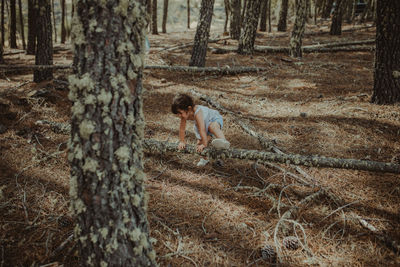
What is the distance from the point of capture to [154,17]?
17.4m

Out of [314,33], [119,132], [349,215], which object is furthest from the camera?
[314,33]

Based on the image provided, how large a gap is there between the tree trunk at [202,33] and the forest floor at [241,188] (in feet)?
7.89

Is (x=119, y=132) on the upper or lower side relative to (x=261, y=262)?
upper

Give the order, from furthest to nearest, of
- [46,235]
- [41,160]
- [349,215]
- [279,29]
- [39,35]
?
[279,29]
[39,35]
[41,160]
[349,215]
[46,235]

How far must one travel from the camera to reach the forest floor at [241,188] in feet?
7.69

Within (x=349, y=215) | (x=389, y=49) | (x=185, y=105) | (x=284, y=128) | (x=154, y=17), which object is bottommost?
(x=349, y=215)

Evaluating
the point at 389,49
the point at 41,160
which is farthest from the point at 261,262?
the point at 389,49

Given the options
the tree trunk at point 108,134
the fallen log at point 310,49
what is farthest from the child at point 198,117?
the fallen log at point 310,49

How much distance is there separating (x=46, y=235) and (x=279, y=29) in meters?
18.2

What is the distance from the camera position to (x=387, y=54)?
4.82 meters

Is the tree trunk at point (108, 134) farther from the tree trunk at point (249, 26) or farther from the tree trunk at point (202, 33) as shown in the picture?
the tree trunk at point (249, 26)

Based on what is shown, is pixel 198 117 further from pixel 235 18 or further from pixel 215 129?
pixel 235 18

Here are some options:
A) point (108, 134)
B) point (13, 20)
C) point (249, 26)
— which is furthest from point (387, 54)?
point (13, 20)

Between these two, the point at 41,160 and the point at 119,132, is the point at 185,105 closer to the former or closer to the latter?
the point at 119,132
